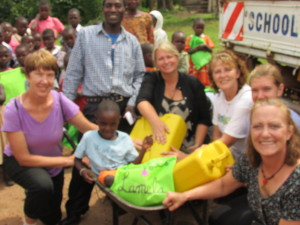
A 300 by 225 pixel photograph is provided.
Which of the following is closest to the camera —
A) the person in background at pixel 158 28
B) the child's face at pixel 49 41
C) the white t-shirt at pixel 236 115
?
the white t-shirt at pixel 236 115

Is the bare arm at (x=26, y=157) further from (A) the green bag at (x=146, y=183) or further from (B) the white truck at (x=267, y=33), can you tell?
(B) the white truck at (x=267, y=33)

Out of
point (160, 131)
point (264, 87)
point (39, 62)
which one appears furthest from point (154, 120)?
point (39, 62)

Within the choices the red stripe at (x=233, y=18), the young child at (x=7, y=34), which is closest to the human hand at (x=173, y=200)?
the red stripe at (x=233, y=18)

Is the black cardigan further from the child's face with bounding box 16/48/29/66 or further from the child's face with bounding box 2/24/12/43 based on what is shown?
the child's face with bounding box 2/24/12/43

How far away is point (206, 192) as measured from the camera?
105 inches

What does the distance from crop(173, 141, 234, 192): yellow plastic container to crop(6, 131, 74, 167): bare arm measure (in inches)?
41.4

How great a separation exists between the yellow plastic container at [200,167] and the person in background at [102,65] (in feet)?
3.95

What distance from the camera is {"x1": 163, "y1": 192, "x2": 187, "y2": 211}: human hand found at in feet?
8.43

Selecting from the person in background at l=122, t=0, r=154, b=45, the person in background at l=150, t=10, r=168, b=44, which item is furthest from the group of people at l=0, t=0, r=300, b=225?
the person in background at l=150, t=10, r=168, b=44

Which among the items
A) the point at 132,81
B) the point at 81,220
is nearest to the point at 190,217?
the point at 81,220

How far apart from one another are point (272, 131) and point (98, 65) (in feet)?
6.65

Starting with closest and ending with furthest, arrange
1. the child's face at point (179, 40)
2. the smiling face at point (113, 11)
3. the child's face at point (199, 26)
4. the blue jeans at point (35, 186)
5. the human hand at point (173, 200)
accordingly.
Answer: the human hand at point (173, 200)
the blue jeans at point (35, 186)
the smiling face at point (113, 11)
the child's face at point (179, 40)
the child's face at point (199, 26)

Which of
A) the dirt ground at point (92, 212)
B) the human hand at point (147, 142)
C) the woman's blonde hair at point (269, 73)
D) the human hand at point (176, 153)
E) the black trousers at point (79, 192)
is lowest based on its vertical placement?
the dirt ground at point (92, 212)

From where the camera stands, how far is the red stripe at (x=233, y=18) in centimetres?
618
